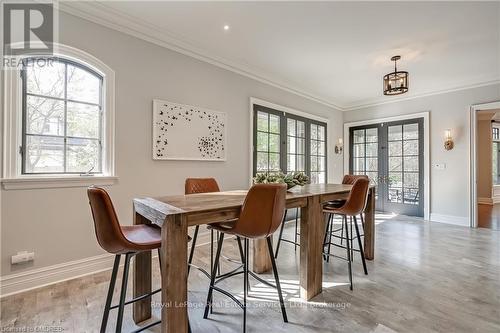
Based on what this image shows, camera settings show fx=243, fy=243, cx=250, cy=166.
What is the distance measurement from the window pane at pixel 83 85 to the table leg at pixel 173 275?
87.0 inches

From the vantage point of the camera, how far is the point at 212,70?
3660 millimetres

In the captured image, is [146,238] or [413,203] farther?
[413,203]

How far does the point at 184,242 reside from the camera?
1.28 metres

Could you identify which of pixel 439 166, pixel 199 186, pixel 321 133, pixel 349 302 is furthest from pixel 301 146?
pixel 349 302

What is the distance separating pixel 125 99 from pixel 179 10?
1.15 meters

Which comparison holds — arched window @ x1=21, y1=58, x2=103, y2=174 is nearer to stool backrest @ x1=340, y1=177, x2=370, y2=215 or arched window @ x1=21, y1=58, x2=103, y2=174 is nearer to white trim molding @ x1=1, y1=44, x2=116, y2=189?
white trim molding @ x1=1, y1=44, x2=116, y2=189

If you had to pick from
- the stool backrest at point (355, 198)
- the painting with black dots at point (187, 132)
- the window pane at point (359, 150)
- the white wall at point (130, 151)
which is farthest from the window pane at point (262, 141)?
the window pane at point (359, 150)

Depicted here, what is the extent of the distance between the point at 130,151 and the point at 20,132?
95cm

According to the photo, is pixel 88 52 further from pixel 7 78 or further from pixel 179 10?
pixel 179 10

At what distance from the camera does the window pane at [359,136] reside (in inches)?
247

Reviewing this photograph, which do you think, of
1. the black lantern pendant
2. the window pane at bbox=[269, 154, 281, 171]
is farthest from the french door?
the black lantern pendant

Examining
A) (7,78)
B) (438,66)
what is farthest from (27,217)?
(438,66)

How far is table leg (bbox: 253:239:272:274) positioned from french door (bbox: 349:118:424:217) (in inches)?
147

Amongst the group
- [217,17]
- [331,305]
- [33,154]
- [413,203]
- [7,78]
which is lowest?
[331,305]
